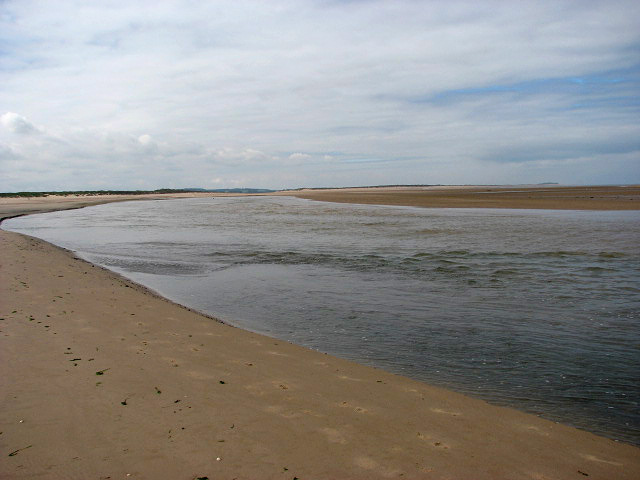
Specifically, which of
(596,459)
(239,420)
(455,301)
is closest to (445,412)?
(596,459)

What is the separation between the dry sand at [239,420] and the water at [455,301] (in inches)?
35.3

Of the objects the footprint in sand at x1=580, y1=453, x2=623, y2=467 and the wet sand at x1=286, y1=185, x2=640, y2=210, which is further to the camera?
the wet sand at x1=286, y1=185, x2=640, y2=210

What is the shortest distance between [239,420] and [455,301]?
7156mm

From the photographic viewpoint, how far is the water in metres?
6.31

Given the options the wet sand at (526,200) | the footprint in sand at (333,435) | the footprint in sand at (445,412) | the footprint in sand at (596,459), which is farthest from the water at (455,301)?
the wet sand at (526,200)

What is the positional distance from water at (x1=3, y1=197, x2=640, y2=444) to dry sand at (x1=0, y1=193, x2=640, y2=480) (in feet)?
2.94

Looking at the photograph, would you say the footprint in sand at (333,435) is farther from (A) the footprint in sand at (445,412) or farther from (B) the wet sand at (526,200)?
(B) the wet sand at (526,200)

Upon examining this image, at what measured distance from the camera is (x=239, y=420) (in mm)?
4637

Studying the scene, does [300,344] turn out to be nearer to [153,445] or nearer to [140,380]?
[140,380]

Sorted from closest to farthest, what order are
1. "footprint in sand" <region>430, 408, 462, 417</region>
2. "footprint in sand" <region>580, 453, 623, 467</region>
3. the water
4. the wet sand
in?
"footprint in sand" <region>580, 453, 623, 467</region>
"footprint in sand" <region>430, 408, 462, 417</region>
the water
the wet sand

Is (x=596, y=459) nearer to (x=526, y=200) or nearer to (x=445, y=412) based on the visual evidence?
(x=445, y=412)

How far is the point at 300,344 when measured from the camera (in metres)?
7.84

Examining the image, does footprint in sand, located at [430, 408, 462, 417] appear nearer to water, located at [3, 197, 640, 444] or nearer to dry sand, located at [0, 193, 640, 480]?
dry sand, located at [0, 193, 640, 480]

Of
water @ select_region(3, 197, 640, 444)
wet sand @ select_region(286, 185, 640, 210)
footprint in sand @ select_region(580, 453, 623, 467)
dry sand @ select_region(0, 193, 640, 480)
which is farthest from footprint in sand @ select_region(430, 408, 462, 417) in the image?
wet sand @ select_region(286, 185, 640, 210)
